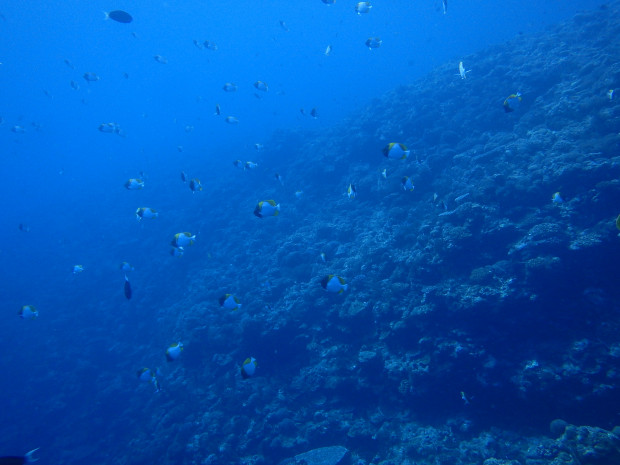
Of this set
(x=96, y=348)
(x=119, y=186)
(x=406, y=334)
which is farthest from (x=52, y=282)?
(x=406, y=334)

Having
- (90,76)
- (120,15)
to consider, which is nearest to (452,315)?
(120,15)

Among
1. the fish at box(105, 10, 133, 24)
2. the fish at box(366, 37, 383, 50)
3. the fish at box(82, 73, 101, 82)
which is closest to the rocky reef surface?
the fish at box(366, 37, 383, 50)

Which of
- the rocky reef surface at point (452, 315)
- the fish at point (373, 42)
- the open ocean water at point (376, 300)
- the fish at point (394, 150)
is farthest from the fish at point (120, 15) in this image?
the rocky reef surface at point (452, 315)

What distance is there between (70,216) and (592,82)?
139 ft

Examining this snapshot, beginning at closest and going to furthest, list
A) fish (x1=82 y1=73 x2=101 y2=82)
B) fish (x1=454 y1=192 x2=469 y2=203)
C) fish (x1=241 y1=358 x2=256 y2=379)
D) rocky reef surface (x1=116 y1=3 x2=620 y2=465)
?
fish (x1=241 y1=358 x2=256 y2=379), rocky reef surface (x1=116 y1=3 x2=620 y2=465), fish (x1=454 y1=192 x2=469 y2=203), fish (x1=82 y1=73 x2=101 y2=82)

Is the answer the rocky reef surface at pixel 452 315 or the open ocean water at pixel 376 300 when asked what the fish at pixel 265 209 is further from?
the rocky reef surface at pixel 452 315

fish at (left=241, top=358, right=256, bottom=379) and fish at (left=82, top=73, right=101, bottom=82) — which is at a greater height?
fish at (left=82, top=73, right=101, bottom=82)

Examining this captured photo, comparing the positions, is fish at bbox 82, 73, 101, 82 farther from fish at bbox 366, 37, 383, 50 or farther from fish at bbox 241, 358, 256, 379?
fish at bbox 241, 358, 256, 379

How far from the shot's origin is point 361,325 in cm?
972

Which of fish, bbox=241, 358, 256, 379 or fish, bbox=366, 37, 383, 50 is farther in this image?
fish, bbox=366, 37, 383, 50

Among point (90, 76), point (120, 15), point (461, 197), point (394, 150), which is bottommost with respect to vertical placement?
point (394, 150)

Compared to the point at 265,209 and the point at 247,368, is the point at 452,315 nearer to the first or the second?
the point at 247,368

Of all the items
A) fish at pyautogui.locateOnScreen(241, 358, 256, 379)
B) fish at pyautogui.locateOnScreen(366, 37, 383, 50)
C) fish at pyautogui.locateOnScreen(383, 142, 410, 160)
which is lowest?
fish at pyautogui.locateOnScreen(241, 358, 256, 379)

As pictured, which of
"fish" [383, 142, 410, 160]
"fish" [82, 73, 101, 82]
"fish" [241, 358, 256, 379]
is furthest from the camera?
"fish" [82, 73, 101, 82]
